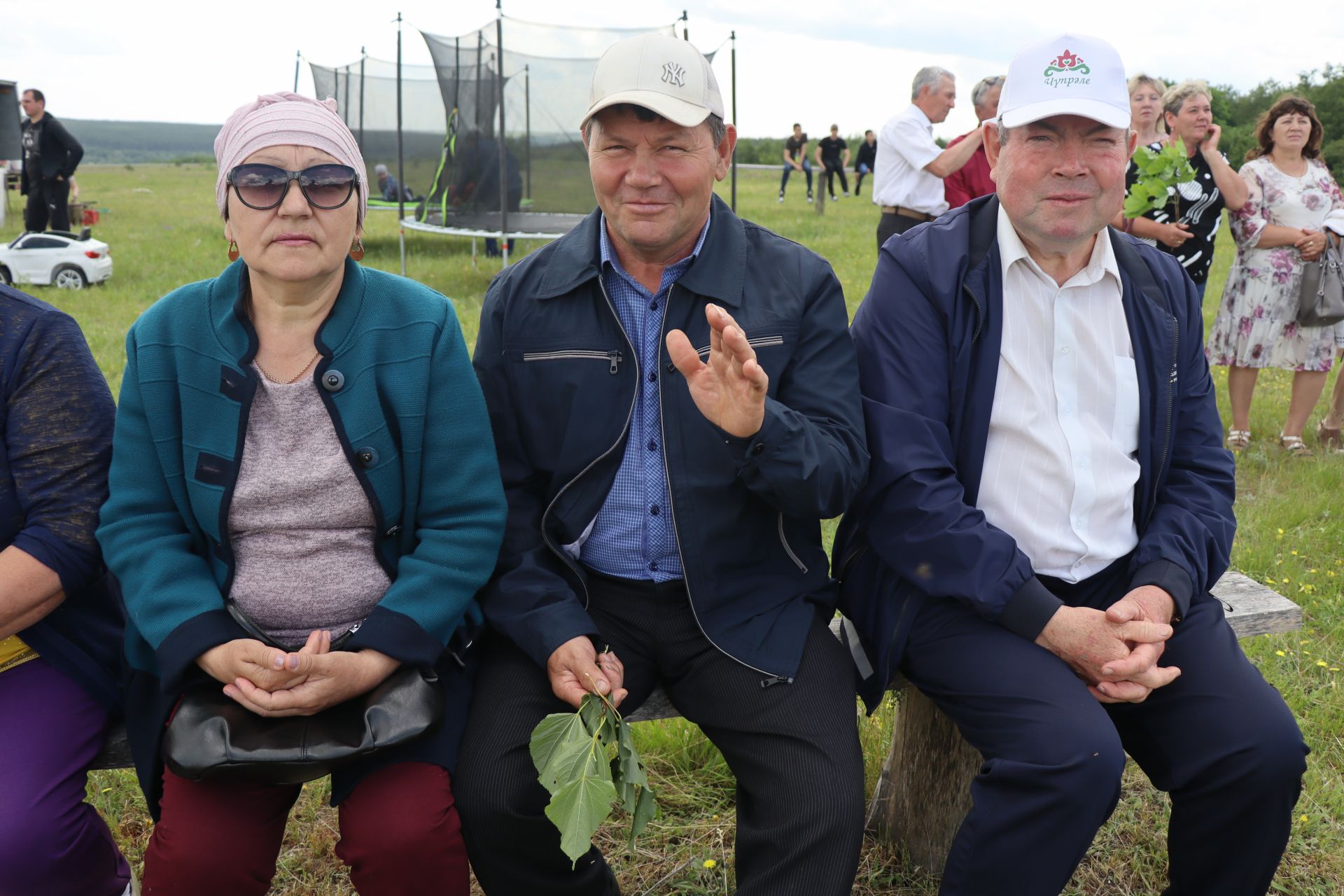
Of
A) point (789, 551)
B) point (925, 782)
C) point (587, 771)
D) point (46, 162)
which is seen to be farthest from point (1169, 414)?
point (46, 162)

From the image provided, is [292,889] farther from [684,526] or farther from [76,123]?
[76,123]

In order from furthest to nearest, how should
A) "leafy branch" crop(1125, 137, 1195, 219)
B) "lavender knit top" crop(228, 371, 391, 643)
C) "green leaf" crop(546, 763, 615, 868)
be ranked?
1. "leafy branch" crop(1125, 137, 1195, 219)
2. "lavender knit top" crop(228, 371, 391, 643)
3. "green leaf" crop(546, 763, 615, 868)

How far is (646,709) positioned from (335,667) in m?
0.74

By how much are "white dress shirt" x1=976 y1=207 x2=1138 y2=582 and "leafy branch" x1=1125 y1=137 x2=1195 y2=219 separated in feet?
12.3

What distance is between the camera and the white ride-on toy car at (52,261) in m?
11.5

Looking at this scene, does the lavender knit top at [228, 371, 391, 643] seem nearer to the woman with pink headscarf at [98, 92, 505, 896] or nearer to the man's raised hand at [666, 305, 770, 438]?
the woman with pink headscarf at [98, 92, 505, 896]

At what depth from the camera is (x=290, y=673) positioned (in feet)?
6.56

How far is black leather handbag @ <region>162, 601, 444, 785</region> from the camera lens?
1.95 metres

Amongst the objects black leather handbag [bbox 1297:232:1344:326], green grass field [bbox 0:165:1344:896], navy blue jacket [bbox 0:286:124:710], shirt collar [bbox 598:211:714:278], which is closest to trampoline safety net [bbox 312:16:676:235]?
green grass field [bbox 0:165:1344:896]

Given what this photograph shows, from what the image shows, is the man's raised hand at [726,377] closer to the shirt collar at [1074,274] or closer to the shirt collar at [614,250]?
the shirt collar at [614,250]

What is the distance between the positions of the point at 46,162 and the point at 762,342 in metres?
14.7

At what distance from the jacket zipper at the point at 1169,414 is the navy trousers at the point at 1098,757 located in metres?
0.30

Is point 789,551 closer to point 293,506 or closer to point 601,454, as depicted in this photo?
point 601,454

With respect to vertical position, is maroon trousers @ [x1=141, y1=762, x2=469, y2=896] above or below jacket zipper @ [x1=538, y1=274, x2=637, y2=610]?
below
